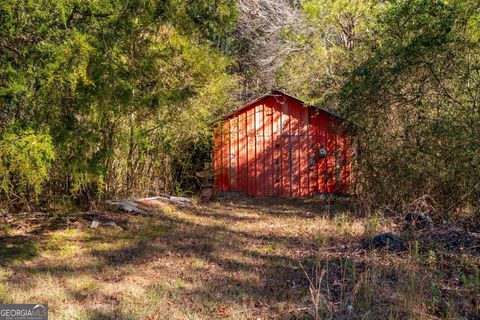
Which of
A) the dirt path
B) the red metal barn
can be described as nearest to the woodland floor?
the dirt path

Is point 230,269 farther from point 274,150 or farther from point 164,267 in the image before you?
point 274,150

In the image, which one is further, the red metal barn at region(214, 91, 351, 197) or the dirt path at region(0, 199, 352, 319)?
the red metal barn at region(214, 91, 351, 197)

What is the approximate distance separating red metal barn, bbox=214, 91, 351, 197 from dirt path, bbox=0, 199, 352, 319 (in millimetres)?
4516

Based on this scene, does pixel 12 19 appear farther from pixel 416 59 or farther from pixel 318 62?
pixel 318 62

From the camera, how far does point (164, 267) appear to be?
19.4ft

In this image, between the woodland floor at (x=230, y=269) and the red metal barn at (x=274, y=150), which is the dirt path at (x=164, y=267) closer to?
the woodland floor at (x=230, y=269)

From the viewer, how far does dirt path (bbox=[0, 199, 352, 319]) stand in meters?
4.41

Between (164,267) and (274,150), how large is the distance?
8854mm

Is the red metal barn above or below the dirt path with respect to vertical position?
above

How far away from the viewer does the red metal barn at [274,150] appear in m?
14.2

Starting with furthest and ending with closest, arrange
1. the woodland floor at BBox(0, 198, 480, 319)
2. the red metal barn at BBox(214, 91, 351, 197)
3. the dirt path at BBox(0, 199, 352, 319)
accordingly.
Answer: the red metal barn at BBox(214, 91, 351, 197) < the dirt path at BBox(0, 199, 352, 319) < the woodland floor at BBox(0, 198, 480, 319)

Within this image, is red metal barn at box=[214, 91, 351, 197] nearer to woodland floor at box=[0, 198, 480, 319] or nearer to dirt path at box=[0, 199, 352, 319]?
dirt path at box=[0, 199, 352, 319]

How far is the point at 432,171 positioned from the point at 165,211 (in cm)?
591

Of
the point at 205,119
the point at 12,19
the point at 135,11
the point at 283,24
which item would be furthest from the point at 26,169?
the point at 283,24
